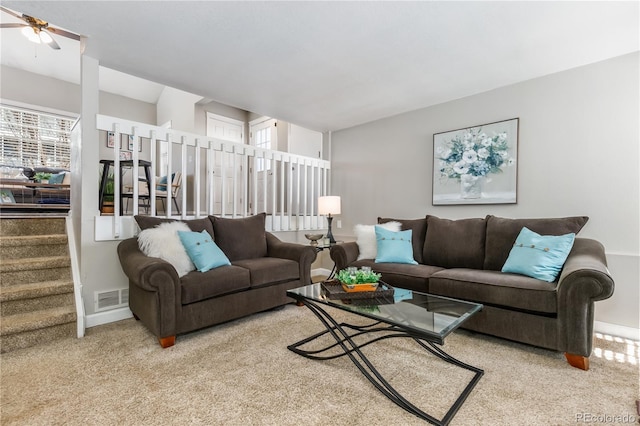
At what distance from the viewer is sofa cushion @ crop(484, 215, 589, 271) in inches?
97.7

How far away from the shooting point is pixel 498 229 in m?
2.77

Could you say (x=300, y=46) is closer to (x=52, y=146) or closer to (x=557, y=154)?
(x=557, y=154)

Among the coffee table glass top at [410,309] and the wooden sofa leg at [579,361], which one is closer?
the coffee table glass top at [410,309]

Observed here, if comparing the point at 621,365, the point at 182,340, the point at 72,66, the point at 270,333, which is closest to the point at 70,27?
the point at 182,340

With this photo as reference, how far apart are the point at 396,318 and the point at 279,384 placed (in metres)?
0.77

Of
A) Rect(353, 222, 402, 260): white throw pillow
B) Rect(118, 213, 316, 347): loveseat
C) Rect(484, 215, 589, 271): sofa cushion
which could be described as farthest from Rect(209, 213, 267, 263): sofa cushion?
Rect(484, 215, 589, 271): sofa cushion

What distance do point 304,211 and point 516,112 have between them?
9.47 ft

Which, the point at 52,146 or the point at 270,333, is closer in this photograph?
the point at 270,333

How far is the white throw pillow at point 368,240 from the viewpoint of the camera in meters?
3.27

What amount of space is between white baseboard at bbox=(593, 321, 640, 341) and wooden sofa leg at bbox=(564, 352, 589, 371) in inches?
39.0

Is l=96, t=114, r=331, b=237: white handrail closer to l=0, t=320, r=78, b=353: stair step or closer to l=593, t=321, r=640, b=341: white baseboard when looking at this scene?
l=0, t=320, r=78, b=353: stair step

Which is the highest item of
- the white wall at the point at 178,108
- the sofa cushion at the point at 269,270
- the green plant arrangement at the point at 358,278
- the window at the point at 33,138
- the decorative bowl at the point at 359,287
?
the white wall at the point at 178,108

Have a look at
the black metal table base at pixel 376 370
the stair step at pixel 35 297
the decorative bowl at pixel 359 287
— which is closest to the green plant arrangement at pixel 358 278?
the decorative bowl at pixel 359 287

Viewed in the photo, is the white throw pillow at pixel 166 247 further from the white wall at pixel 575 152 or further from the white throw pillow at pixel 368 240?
the white wall at pixel 575 152
